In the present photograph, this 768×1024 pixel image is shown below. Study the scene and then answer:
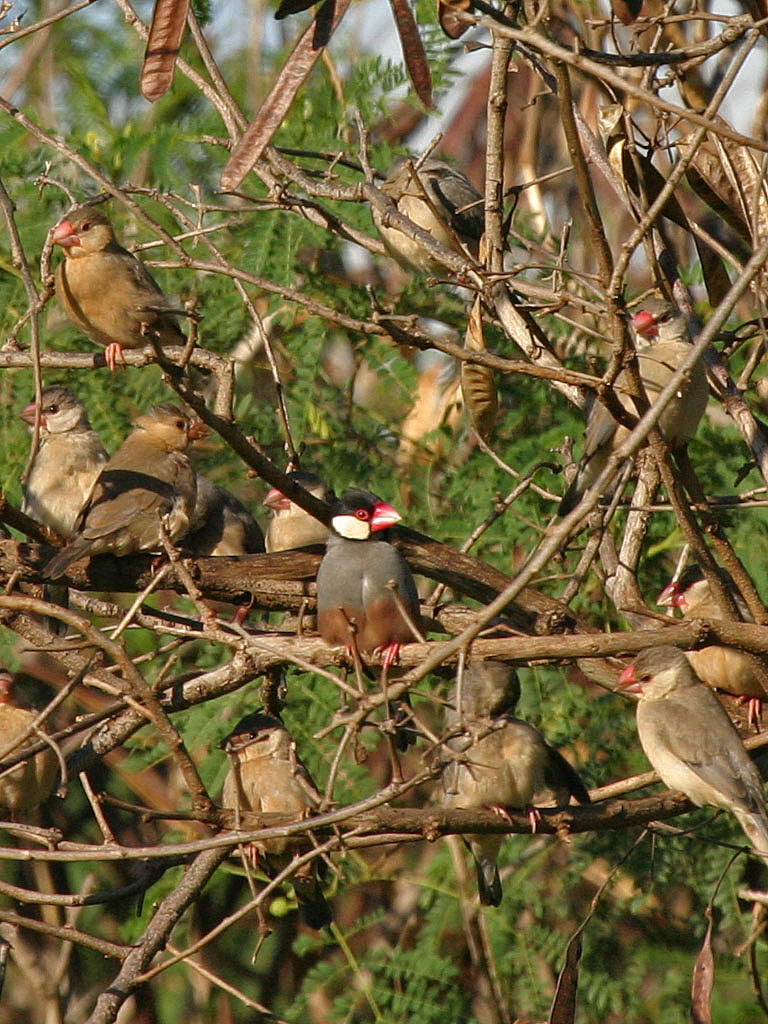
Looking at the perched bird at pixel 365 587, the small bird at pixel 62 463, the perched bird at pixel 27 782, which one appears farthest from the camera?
the small bird at pixel 62 463

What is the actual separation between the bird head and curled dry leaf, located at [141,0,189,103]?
211 cm

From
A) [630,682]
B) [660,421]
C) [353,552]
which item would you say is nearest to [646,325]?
[660,421]

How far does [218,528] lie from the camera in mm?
6609

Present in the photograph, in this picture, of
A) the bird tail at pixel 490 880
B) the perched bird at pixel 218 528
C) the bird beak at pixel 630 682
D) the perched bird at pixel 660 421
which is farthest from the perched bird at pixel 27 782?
the perched bird at pixel 660 421

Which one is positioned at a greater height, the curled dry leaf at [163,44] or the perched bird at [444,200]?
the curled dry leaf at [163,44]

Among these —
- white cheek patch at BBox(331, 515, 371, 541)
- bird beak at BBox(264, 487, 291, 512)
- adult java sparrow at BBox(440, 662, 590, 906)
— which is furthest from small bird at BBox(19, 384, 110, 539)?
adult java sparrow at BBox(440, 662, 590, 906)

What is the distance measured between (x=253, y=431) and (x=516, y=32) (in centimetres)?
421

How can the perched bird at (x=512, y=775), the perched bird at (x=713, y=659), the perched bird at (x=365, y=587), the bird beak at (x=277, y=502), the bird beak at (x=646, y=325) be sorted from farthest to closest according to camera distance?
the bird beak at (x=277, y=502) → the perched bird at (x=713, y=659) → the bird beak at (x=646, y=325) → the perched bird at (x=512, y=775) → the perched bird at (x=365, y=587)

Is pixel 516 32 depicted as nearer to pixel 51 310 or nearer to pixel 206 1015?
pixel 51 310

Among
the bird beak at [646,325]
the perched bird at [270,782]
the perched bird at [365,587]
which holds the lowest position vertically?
the perched bird at [270,782]

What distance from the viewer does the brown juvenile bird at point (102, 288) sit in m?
5.82

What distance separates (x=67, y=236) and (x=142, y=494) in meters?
1.34

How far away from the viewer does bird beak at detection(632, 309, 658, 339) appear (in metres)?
5.20

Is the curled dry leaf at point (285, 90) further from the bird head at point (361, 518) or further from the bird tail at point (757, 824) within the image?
the bird tail at point (757, 824)
